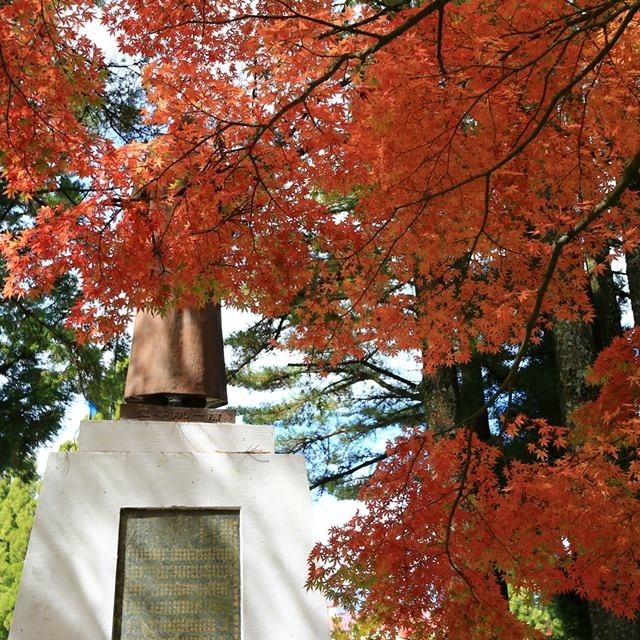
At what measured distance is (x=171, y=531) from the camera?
4.40m

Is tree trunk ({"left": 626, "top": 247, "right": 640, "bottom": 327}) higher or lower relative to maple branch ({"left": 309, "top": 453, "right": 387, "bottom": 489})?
higher

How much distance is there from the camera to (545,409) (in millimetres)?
9586

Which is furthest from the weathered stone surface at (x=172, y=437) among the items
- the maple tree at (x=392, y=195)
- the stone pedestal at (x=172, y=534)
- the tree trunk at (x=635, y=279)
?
the tree trunk at (x=635, y=279)

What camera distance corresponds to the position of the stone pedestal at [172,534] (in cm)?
421

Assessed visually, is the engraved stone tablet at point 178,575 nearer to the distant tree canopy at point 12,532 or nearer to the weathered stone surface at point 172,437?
the weathered stone surface at point 172,437

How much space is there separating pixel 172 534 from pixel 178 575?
9.2 inches

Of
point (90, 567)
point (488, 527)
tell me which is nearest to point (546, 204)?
point (488, 527)

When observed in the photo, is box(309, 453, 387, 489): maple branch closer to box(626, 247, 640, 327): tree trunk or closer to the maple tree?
box(626, 247, 640, 327): tree trunk

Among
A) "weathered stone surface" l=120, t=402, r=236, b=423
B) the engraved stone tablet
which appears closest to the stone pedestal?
the engraved stone tablet

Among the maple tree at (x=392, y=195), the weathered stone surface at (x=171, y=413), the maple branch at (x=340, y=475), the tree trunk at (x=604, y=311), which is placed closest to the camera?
the maple tree at (x=392, y=195)

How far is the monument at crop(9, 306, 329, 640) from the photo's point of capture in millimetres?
4211

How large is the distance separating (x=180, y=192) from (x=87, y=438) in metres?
1.67

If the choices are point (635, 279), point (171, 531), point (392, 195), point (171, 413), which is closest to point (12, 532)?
point (171, 413)

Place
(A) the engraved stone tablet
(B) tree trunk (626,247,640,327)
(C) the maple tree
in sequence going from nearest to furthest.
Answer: (C) the maple tree < (A) the engraved stone tablet < (B) tree trunk (626,247,640,327)
